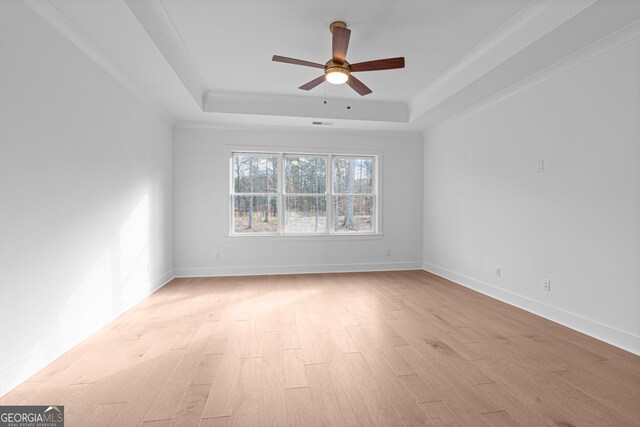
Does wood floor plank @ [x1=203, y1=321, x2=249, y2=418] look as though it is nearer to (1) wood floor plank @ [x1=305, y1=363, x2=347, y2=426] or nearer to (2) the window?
(1) wood floor plank @ [x1=305, y1=363, x2=347, y2=426]

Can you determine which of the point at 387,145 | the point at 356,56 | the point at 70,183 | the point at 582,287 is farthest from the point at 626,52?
the point at 70,183

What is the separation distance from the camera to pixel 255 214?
5375mm

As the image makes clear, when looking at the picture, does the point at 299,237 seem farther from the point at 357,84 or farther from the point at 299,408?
the point at 299,408

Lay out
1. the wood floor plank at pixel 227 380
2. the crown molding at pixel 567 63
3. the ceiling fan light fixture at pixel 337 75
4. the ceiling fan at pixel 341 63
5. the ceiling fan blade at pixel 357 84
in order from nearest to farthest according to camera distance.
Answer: the wood floor plank at pixel 227 380
the crown molding at pixel 567 63
the ceiling fan at pixel 341 63
the ceiling fan light fixture at pixel 337 75
the ceiling fan blade at pixel 357 84

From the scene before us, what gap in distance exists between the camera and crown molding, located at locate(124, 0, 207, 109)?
2.38 meters

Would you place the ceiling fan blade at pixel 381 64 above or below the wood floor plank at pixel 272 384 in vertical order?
above

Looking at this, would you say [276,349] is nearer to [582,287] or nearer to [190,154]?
[582,287]

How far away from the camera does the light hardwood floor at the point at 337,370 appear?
171cm

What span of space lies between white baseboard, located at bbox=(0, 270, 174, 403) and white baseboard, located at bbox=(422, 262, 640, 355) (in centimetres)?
452

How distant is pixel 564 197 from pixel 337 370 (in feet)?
9.27

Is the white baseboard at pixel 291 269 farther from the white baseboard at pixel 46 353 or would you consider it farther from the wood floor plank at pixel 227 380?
the wood floor plank at pixel 227 380

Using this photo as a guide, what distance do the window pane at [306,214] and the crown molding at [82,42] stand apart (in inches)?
106

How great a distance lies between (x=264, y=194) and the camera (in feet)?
17.6

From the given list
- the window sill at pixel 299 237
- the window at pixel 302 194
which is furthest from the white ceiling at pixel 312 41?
the window sill at pixel 299 237
